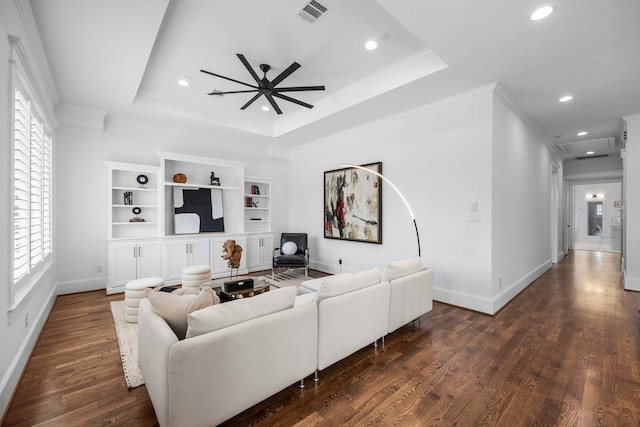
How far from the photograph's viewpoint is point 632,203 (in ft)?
15.5

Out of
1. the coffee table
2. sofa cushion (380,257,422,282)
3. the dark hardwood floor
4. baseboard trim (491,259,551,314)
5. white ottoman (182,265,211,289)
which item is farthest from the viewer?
white ottoman (182,265,211,289)

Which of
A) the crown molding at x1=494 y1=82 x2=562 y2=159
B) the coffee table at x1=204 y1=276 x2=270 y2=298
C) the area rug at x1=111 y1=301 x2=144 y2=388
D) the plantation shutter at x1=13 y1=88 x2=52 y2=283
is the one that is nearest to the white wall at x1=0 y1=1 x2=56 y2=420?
the plantation shutter at x1=13 y1=88 x2=52 y2=283

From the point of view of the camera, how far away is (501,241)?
3.92 m

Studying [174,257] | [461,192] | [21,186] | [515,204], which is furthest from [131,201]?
[515,204]

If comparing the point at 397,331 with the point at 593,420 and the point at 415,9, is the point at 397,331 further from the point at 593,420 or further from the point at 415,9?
the point at 415,9

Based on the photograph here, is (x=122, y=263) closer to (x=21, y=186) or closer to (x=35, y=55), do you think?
(x=21, y=186)

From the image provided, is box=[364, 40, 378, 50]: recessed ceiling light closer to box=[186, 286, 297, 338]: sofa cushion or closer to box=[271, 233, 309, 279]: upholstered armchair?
box=[186, 286, 297, 338]: sofa cushion

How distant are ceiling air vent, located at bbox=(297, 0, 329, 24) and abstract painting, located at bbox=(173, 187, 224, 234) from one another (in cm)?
400

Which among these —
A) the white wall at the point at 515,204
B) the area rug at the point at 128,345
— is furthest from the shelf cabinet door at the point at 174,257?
the white wall at the point at 515,204

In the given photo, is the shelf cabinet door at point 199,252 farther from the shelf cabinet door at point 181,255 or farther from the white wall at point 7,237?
the white wall at point 7,237

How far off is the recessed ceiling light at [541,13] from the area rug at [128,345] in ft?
14.4

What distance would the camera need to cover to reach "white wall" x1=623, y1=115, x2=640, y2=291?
183 inches

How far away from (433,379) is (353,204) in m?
3.56

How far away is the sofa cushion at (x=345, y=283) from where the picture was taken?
2330 millimetres
